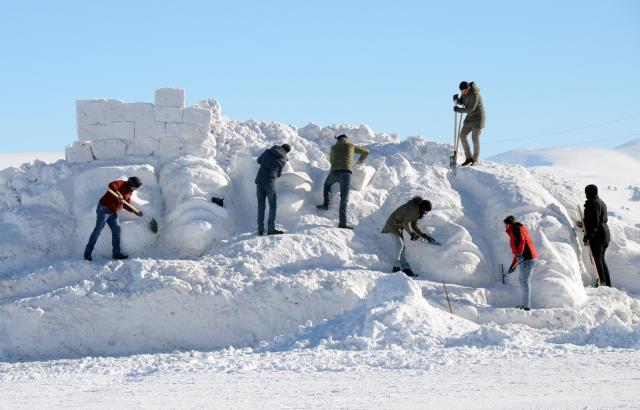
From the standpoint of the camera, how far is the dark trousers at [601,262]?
40.2 feet

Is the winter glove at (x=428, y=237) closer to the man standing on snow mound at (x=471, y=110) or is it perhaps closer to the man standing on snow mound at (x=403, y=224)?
the man standing on snow mound at (x=403, y=224)

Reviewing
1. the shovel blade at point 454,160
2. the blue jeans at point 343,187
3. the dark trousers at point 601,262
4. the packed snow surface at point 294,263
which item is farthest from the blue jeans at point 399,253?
the dark trousers at point 601,262

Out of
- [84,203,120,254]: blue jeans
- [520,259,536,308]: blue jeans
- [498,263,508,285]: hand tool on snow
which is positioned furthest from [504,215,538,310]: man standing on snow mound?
[84,203,120,254]: blue jeans

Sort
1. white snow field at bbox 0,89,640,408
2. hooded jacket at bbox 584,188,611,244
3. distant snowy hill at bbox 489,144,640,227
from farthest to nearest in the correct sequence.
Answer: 1. distant snowy hill at bbox 489,144,640,227
2. hooded jacket at bbox 584,188,611,244
3. white snow field at bbox 0,89,640,408

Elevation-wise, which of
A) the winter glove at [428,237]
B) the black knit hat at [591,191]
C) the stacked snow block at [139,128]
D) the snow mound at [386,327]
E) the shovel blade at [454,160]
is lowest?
the snow mound at [386,327]

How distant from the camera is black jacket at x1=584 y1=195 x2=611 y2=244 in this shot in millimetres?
12219

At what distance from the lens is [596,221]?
12211 mm

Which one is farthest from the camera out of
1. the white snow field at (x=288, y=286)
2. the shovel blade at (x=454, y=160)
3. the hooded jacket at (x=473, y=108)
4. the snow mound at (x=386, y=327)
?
the shovel blade at (x=454, y=160)

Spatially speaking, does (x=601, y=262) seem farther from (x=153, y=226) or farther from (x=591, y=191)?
(x=153, y=226)

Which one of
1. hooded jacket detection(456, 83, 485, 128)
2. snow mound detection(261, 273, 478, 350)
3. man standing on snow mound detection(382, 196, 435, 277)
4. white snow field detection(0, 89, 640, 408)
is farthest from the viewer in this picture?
hooded jacket detection(456, 83, 485, 128)

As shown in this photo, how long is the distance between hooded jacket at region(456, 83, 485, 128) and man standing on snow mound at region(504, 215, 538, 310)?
2.66m

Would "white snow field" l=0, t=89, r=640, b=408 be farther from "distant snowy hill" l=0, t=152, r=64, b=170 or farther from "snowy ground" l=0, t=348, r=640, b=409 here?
"distant snowy hill" l=0, t=152, r=64, b=170

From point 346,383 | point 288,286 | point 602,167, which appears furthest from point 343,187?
point 602,167

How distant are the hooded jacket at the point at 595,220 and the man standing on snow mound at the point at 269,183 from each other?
4253mm
